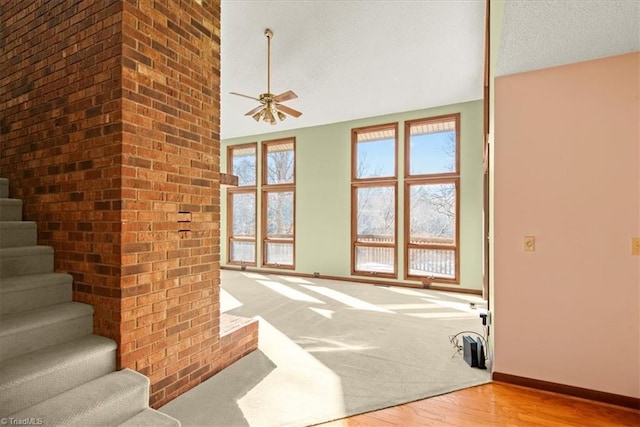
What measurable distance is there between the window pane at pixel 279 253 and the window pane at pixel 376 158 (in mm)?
2443

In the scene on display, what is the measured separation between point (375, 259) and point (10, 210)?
18.1 feet

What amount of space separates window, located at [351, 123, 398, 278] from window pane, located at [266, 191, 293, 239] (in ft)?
5.37

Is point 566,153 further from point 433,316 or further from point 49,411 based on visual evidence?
point 49,411

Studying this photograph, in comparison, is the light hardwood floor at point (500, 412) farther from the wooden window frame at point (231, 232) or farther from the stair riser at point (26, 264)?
the wooden window frame at point (231, 232)

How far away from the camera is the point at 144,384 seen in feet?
6.01

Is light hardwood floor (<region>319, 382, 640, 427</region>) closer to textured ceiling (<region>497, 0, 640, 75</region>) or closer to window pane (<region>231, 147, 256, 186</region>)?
textured ceiling (<region>497, 0, 640, 75</region>)

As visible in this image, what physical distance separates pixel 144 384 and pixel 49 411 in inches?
16.8

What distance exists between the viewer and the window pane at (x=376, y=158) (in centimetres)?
637

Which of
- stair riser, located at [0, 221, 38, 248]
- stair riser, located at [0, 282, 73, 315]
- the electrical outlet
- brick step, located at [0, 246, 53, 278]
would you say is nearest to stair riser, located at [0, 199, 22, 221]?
stair riser, located at [0, 221, 38, 248]

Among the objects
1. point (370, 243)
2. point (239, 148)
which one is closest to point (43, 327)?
point (370, 243)

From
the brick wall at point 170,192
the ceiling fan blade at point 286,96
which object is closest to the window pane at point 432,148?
the ceiling fan blade at point 286,96

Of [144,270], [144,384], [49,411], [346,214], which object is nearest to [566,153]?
[144,270]

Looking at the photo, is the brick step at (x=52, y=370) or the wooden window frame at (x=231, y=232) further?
the wooden window frame at (x=231, y=232)

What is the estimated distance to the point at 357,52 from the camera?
12.9 feet
